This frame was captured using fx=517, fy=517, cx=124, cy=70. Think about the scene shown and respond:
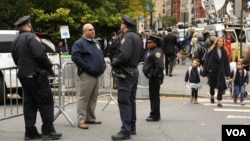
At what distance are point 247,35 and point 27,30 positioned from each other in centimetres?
2032

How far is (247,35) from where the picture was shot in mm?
26531

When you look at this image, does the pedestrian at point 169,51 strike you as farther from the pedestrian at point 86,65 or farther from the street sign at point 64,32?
the pedestrian at point 86,65

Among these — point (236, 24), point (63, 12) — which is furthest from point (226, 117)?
point (236, 24)

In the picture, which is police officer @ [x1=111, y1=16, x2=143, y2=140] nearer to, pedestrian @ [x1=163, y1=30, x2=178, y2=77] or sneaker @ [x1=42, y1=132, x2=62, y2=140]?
sneaker @ [x1=42, y1=132, x2=62, y2=140]

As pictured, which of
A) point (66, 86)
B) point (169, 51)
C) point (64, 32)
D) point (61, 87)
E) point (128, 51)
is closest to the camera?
point (128, 51)

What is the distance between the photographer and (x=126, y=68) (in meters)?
7.93

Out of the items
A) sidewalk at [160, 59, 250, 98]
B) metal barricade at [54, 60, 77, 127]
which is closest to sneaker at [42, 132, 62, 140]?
metal barricade at [54, 60, 77, 127]

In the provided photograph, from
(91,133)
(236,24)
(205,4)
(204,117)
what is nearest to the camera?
(91,133)

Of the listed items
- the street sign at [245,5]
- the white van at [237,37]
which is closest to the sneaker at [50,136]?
the street sign at [245,5]

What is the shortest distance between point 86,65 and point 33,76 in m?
1.23

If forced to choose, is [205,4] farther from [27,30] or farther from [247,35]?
[27,30]

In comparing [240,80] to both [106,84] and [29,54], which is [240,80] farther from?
[29,54]

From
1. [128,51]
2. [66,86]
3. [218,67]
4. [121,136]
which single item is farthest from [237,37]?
[121,136]

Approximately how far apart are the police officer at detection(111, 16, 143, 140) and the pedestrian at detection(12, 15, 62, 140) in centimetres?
103
